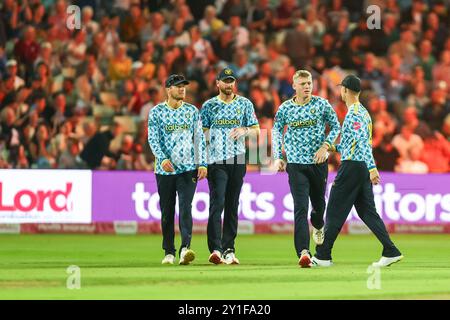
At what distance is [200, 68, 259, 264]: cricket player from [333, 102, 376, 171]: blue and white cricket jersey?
1520 millimetres

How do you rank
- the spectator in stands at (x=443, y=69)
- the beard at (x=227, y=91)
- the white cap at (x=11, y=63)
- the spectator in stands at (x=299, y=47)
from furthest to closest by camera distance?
1. the spectator in stands at (x=299, y=47)
2. the spectator in stands at (x=443, y=69)
3. the white cap at (x=11, y=63)
4. the beard at (x=227, y=91)

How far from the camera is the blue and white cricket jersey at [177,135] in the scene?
16.3 m

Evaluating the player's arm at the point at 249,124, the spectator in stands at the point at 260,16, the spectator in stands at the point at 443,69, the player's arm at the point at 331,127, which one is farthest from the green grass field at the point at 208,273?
the spectator in stands at the point at 260,16

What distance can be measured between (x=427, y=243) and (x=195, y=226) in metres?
4.49

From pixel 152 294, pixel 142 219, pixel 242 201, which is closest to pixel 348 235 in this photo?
pixel 242 201

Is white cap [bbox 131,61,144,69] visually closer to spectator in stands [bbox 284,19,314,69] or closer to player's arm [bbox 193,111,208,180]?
spectator in stands [bbox 284,19,314,69]

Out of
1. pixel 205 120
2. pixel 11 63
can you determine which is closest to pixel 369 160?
pixel 205 120

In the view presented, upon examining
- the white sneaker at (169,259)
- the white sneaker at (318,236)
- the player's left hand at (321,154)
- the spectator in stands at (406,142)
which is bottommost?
the white sneaker at (169,259)

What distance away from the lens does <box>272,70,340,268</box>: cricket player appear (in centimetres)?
1556

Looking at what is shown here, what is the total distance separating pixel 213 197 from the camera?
16.4 meters

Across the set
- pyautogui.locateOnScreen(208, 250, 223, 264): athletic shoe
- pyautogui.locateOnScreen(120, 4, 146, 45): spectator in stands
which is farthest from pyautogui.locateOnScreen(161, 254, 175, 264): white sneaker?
pyautogui.locateOnScreen(120, 4, 146, 45): spectator in stands

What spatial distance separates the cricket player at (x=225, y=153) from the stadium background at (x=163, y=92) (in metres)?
2.07

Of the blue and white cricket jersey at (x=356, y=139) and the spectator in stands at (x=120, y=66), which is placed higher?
the spectator in stands at (x=120, y=66)

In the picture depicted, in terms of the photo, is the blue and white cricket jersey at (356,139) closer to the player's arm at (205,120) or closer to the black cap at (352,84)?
the black cap at (352,84)
